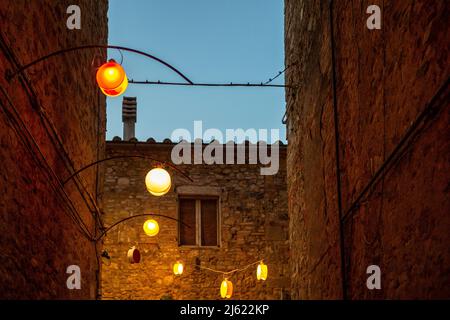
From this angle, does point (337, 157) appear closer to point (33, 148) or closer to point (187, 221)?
point (33, 148)

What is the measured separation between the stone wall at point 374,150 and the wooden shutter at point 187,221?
633cm

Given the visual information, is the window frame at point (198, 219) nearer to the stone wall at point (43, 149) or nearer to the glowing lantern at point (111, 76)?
the stone wall at point (43, 149)

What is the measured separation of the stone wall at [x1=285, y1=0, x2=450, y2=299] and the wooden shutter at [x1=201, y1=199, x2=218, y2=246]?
623 centimetres

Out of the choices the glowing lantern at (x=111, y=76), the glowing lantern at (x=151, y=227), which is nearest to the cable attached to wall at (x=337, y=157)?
the glowing lantern at (x=111, y=76)

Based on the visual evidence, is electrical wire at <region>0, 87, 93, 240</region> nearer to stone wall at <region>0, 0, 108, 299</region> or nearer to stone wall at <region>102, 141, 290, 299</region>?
stone wall at <region>0, 0, 108, 299</region>

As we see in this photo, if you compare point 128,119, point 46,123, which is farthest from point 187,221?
point 46,123

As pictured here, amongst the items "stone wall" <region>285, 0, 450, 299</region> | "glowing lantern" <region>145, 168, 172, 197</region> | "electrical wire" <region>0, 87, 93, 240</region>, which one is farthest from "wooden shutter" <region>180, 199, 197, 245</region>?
"electrical wire" <region>0, 87, 93, 240</region>

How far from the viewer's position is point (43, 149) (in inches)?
245

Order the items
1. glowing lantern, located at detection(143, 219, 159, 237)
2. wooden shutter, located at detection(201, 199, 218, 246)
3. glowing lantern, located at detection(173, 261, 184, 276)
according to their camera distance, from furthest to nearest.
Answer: wooden shutter, located at detection(201, 199, 218, 246), glowing lantern, located at detection(173, 261, 184, 276), glowing lantern, located at detection(143, 219, 159, 237)

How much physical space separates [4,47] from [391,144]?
3.20 m

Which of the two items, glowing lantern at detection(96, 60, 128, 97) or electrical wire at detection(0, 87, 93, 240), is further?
glowing lantern at detection(96, 60, 128, 97)

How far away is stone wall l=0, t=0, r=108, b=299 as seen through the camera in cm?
505

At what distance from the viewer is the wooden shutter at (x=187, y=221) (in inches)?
621
